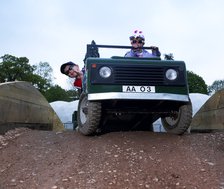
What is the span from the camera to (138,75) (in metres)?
5.37

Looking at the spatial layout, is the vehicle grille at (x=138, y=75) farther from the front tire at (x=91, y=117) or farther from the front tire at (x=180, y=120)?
the front tire at (x=180, y=120)

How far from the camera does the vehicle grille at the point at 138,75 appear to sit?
17.4 ft

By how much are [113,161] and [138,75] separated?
1.51 metres

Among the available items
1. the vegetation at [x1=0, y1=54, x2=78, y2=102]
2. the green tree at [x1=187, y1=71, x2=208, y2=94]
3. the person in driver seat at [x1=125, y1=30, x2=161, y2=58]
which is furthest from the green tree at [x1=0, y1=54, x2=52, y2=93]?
the person in driver seat at [x1=125, y1=30, x2=161, y2=58]

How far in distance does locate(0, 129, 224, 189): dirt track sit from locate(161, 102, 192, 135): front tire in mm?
237

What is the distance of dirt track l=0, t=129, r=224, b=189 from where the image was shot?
146 inches

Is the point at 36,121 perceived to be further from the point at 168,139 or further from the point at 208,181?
the point at 208,181

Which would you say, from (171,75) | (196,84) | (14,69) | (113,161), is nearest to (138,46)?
(171,75)

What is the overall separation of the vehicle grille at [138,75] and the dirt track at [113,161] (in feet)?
2.81

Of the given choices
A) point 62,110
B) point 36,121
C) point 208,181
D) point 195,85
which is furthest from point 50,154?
point 195,85

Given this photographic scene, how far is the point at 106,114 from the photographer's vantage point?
5984mm

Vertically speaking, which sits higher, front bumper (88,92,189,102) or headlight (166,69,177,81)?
headlight (166,69,177,81)

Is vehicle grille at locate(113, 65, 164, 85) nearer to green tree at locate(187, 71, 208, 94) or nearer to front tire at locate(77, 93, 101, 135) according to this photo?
front tire at locate(77, 93, 101, 135)

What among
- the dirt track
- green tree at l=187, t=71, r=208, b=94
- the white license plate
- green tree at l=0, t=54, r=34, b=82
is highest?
green tree at l=0, t=54, r=34, b=82
